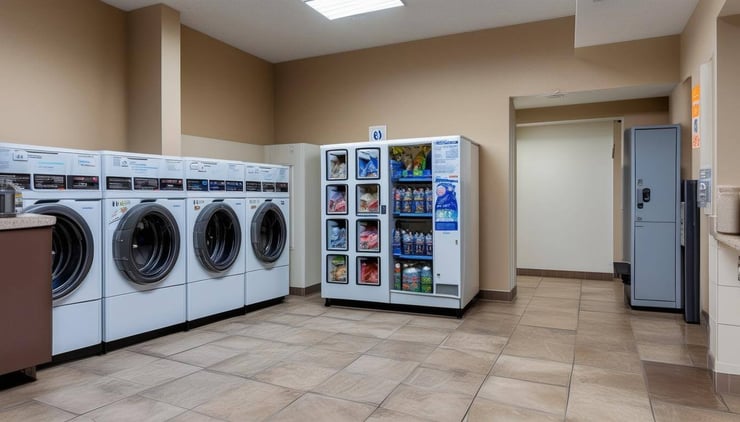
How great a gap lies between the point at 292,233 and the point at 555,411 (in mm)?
4002

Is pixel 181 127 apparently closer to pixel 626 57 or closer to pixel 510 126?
pixel 510 126

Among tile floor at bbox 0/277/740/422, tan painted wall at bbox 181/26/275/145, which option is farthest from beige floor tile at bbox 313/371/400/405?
tan painted wall at bbox 181/26/275/145

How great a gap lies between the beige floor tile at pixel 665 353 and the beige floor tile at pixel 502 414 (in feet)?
4.90

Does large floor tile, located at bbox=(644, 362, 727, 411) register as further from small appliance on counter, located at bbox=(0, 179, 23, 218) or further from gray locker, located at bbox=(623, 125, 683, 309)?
small appliance on counter, located at bbox=(0, 179, 23, 218)

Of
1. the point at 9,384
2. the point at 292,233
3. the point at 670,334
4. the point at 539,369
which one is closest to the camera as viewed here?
the point at 9,384

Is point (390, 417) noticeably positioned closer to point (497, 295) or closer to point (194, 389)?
point (194, 389)

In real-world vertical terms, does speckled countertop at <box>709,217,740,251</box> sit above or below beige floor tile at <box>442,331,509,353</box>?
above

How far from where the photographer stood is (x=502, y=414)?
2643 millimetres

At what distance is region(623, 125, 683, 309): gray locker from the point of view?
4902 millimetres

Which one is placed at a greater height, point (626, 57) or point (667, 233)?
point (626, 57)

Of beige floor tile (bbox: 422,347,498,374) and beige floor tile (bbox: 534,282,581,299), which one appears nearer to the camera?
beige floor tile (bbox: 422,347,498,374)

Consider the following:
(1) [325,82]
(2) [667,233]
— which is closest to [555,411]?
(2) [667,233]

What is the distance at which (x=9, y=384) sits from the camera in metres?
3.07

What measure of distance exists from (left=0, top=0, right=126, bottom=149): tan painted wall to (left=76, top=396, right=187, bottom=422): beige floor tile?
8.68 ft
